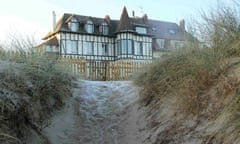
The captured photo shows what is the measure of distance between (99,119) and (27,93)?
147 centimetres

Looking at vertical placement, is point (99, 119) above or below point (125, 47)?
below

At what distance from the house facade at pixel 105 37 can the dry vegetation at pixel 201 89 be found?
846 inches

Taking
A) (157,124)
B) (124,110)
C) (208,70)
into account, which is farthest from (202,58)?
(124,110)

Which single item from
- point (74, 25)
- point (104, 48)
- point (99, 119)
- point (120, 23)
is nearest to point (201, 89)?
point (99, 119)

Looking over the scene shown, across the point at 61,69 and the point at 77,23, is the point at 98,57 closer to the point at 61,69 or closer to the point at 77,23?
the point at 77,23

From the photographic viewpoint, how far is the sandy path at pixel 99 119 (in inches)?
216

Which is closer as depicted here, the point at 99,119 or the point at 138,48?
the point at 99,119

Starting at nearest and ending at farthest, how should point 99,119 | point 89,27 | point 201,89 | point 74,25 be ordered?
point 201,89, point 99,119, point 74,25, point 89,27

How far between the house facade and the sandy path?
20.2 meters

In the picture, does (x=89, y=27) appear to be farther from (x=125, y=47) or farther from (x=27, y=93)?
(x=27, y=93)

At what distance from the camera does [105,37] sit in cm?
3039

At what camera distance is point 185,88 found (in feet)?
17.5

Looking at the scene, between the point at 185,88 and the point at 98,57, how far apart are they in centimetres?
2388

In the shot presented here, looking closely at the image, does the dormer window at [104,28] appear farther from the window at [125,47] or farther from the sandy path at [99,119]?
the sandy path at [99,119]
